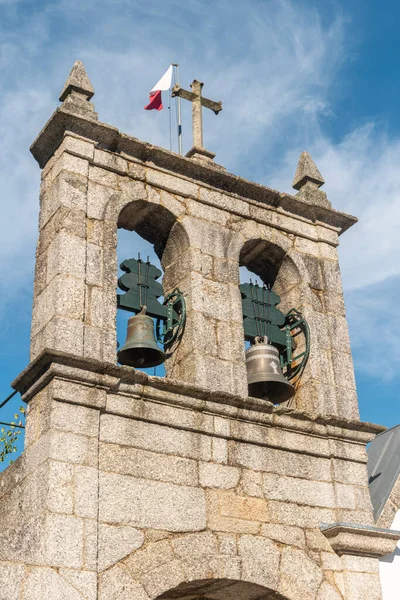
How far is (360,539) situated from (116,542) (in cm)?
228

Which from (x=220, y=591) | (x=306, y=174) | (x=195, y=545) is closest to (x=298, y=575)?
(x=220, y=591)

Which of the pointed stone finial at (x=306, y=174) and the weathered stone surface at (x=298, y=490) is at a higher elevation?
the pointed stone finial at (x=306, y=174)

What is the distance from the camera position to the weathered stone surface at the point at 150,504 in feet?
21.6

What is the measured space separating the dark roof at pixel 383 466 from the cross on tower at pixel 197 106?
12.0 feet

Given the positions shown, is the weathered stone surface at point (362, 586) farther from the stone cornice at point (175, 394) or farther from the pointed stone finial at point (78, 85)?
the pointed stone finial at point (78, 85)

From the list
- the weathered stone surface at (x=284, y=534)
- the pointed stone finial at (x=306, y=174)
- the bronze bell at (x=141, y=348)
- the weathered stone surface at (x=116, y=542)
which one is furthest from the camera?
the pointed stone finial at (x=306, y=174)

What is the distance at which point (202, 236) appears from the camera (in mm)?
8445

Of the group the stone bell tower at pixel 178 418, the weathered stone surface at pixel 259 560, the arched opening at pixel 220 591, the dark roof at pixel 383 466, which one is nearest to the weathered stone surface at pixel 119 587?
the stone bell tower at pixel 178 418

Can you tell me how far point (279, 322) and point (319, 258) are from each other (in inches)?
37.2

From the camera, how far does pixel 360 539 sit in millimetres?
7578

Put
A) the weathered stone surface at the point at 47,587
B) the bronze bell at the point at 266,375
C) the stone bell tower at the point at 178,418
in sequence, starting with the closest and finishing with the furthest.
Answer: the weathered stone surface at the point at 47,587 → the stone bell tower at the point at 178,418 → the bronze bell at the point at 266,375

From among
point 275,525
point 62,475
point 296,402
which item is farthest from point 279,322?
point 62,475

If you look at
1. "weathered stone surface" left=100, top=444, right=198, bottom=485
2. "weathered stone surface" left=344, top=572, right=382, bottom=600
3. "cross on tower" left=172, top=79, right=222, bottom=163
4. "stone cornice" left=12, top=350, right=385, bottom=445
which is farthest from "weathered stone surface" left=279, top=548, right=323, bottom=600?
"cross on tower" left=172, top=79, right=222, bottom=163

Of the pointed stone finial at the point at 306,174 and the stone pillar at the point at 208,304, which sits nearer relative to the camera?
the stone pillar at the point at 208,304
